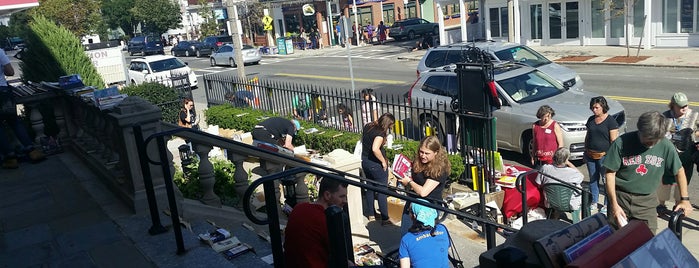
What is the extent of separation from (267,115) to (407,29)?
29617 mm

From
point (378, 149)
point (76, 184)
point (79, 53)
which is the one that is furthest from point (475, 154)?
point (79, 53)

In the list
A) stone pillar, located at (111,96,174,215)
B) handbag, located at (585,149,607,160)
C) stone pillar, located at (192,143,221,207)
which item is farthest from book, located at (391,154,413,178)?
stone pillar, located at (111,96,174,215)

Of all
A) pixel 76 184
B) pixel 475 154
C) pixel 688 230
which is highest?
pixel 76 184

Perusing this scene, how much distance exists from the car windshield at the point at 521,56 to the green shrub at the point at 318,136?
269 inches

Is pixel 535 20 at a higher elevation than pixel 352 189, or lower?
higher

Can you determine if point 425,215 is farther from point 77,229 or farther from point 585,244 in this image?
point 77,229

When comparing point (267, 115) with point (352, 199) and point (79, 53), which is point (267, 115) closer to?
point (79, 53)

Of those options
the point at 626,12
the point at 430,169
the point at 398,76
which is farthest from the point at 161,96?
the point at 626,12

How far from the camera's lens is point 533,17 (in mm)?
31312

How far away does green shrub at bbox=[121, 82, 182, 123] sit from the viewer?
49.3 feet

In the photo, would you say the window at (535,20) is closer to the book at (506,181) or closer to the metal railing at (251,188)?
the book at (506,181)

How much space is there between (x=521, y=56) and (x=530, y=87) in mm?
5669

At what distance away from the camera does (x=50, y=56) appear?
1448 centimetres

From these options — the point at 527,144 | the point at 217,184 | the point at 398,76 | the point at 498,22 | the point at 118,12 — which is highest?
the point at 118,12
